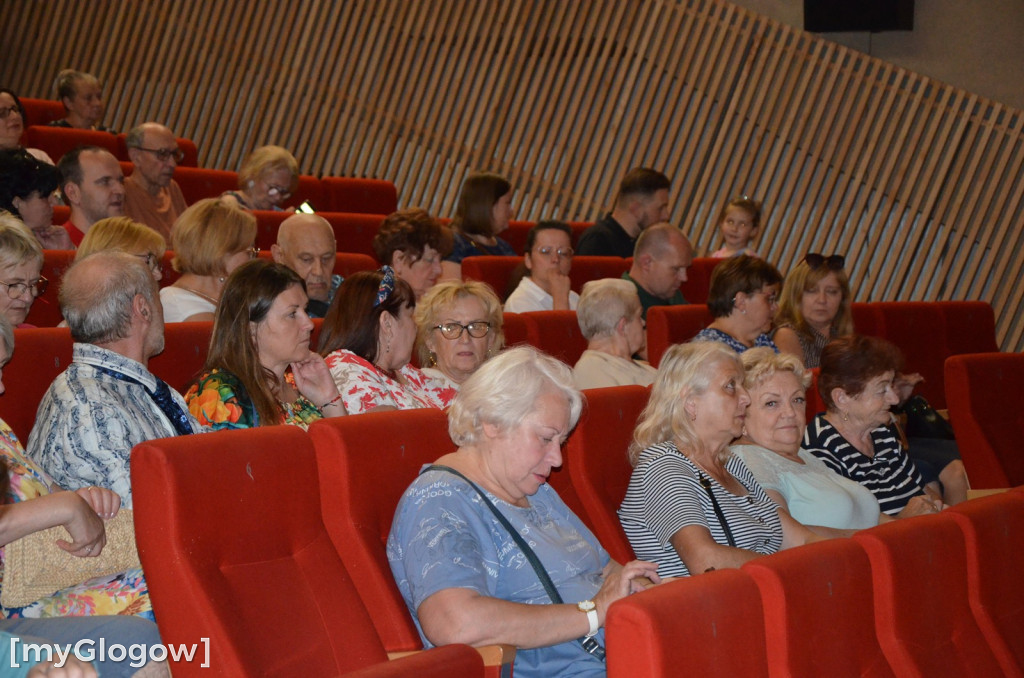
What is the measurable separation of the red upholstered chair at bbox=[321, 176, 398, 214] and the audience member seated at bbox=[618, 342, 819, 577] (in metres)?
4.24

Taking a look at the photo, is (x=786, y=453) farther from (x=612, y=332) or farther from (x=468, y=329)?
(x=468, y=329)

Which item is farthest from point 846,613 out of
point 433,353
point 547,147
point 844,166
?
point 547,147

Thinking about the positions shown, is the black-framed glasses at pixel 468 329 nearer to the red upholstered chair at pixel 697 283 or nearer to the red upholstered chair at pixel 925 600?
the red upholstered chair at pixel 925 600

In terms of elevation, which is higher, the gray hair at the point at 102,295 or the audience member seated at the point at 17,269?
the gray hair at the point at 102,295

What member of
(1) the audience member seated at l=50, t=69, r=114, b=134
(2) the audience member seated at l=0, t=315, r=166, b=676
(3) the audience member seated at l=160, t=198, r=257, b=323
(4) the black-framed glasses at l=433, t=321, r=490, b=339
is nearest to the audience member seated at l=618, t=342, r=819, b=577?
(4) the black-framed glasses at l=433, t=321, r=490, b=339

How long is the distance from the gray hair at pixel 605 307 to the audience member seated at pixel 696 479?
3.42ft

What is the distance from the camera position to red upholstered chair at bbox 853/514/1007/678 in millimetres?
2049

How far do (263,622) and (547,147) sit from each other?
247 inches

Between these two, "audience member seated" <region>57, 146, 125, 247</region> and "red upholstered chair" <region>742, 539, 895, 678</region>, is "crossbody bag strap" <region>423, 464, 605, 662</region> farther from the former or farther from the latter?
"audience member seated" <region>57, 146, 125, 247</region>

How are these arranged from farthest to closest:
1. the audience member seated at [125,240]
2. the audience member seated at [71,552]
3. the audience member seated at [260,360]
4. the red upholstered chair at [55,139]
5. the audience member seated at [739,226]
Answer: the audience member seated at [739,226] → the red upholstered chair at [55,139] → the audience member seated at [125,240] → the audience member seated at [260,360] → the audience member seated at [71,552]

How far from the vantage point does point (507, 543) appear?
2227mm

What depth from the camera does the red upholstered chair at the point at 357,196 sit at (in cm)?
682

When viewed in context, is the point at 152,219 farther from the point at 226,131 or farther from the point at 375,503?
the point at 226,131

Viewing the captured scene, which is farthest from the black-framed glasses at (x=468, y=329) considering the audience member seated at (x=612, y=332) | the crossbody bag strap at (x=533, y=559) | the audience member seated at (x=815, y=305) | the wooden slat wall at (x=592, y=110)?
the wooden slat wall at (x=592, y=110)
